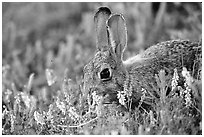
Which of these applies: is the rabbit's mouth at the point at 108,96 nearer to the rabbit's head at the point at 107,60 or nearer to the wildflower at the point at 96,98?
the rabbit's head at the point at 107,60

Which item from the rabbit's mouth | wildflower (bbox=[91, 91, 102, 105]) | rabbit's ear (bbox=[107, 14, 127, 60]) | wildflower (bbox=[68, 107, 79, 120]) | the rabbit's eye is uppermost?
rabbit's ear (bbox=[107, 14, 127, 60])

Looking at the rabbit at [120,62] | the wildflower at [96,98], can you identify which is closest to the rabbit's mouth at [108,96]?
the rabbit at [120,62]

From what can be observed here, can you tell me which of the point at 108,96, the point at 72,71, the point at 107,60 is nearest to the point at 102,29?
the point at 107,60

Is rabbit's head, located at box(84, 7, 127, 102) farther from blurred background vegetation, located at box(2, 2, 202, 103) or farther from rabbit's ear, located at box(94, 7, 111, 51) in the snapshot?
blurred background vegetation, located at box(2, 2, 202, 103)

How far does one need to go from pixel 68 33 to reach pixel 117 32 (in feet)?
11.6

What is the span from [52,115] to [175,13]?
3.92m

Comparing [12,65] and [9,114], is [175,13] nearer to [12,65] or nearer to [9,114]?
[12,65]

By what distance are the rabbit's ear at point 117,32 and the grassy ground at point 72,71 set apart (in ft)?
1.56

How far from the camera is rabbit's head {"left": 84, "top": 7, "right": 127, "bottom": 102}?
427 centimetres

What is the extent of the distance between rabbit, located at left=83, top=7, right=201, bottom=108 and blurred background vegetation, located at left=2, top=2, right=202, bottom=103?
1210mm

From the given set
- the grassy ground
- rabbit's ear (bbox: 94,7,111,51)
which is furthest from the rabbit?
the grassy ground

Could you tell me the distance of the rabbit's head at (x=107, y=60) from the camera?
14.0 ft

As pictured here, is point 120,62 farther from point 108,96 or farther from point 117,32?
point 108,96

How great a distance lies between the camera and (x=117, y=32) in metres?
4.43
